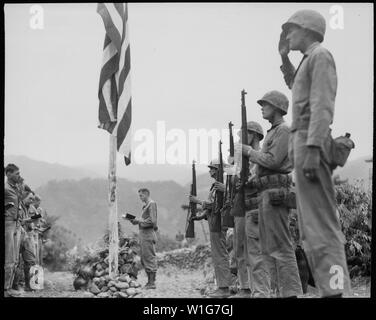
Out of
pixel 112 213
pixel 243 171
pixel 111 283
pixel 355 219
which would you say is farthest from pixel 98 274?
pixel 355 219

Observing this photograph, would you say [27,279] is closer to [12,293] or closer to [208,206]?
[12,293]

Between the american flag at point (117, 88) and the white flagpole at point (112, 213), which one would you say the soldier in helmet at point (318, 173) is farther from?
the white flagpole at point (112, 213)

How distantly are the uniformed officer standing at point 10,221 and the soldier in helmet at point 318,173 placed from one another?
14.1 feet

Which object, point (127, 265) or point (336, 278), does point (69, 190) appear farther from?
point (336, 278)

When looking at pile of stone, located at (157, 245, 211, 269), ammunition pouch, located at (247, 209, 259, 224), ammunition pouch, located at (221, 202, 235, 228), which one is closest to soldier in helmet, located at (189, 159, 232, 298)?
ammunition pouch, located at (221, 202, 235, 228)

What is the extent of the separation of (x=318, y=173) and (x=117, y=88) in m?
4.42

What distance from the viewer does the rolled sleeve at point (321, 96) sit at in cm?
796

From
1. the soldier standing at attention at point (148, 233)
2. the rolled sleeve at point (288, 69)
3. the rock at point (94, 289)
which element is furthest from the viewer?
the soldier standing at attention at point (148, 233)

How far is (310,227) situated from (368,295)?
2037 millimetres

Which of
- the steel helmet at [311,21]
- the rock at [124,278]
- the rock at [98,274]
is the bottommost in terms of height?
the rock at [124,278]

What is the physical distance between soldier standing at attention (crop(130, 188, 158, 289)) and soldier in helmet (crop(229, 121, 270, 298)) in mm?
1478

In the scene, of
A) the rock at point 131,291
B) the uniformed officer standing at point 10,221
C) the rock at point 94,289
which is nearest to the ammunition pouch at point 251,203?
the rock at point 131,291

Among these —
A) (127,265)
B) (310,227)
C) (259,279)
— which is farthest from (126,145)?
→ (310,227)

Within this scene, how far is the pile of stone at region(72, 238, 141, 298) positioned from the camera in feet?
37.5
